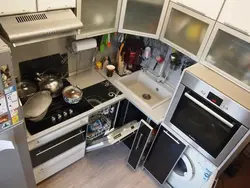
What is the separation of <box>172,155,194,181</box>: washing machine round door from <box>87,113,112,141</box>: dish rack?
0.78 meters

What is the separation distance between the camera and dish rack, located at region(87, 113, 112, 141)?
2.10 metres

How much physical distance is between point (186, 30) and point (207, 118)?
0.74 meters

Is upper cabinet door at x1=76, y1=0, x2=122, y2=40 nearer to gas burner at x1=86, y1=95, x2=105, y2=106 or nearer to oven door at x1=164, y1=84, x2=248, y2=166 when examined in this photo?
gas burner at x1=86, y1=95, x2=105, y2=106

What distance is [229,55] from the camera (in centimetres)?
162

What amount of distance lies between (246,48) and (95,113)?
130cm

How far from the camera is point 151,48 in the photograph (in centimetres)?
234

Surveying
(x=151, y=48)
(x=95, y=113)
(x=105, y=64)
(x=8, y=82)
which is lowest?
(x=95, y=113)

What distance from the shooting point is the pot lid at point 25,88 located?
1.80 metres

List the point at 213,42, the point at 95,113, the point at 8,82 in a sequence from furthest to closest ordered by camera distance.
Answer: the point at 95,113 < the point at 213,42 < the point at 8,82

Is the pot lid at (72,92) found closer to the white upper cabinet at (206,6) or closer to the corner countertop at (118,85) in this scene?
the corner countertop at (118,85)

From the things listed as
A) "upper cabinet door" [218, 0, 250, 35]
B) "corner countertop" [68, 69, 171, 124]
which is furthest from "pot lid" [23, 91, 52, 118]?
"upper cabinet door" [218, 0, 250, 35]

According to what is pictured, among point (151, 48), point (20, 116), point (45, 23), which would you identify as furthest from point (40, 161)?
point (151, 48)

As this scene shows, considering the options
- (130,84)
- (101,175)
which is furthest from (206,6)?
(101,175)

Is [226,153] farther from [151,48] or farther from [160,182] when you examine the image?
[151,48]
